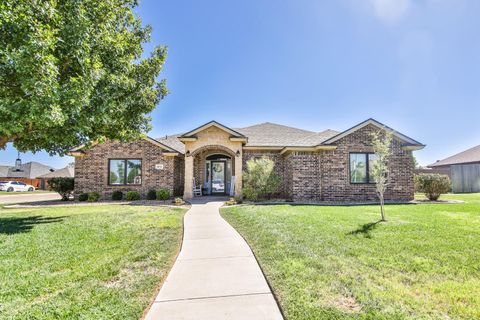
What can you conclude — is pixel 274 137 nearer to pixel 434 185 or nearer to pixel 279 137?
pixel 279 137

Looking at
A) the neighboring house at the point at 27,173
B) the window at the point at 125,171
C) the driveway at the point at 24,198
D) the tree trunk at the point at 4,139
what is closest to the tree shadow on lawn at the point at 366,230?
the tree trunk at the point at 4,139

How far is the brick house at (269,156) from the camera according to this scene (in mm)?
15547

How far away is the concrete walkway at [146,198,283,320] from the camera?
3031 mm

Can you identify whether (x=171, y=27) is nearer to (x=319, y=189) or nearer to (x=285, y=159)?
(x=285, y=159)

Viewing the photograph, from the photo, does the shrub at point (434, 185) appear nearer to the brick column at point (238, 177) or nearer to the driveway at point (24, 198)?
the brick column at point (238, 177)

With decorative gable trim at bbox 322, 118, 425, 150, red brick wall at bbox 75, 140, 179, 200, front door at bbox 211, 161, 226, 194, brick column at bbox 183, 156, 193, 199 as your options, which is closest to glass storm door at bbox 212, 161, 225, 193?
front door at bbox 211, 161, 226, 194

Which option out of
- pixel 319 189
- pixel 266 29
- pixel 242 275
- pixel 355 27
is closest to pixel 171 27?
pixel 266 29

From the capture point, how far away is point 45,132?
327 inches

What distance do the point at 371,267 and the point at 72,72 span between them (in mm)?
9366

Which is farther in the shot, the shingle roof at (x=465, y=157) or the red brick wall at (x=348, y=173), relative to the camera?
the shingle roof at (x=465, y=157)

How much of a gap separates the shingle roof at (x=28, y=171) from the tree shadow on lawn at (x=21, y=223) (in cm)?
5067

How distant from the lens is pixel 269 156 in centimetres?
1739

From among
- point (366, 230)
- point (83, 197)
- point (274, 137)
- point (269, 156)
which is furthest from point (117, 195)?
point (366, 230)

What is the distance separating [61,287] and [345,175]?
1476 centimetres
